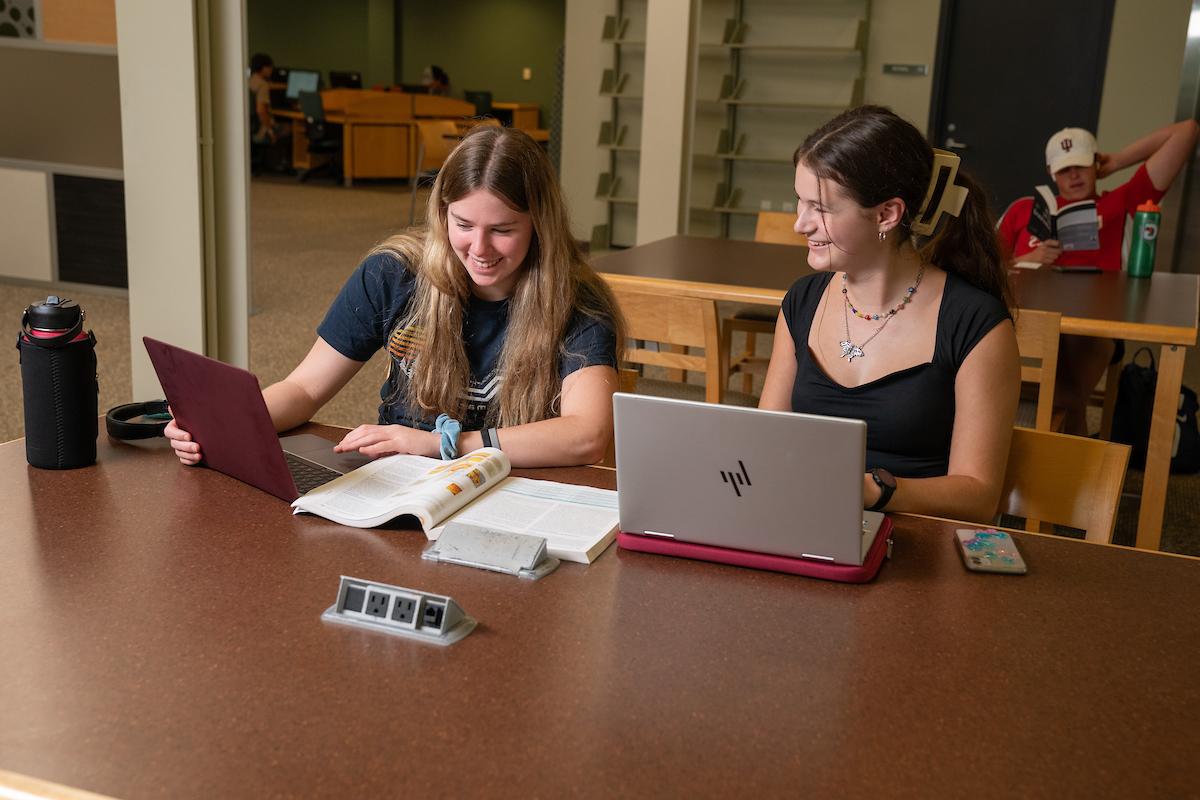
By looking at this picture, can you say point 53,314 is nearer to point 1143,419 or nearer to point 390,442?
point 390,442

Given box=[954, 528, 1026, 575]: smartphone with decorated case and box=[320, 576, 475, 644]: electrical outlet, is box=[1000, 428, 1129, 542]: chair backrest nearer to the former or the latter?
box=[954, 528, 1026, 575]: smartphone with decorated case

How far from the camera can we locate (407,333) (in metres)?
1.83

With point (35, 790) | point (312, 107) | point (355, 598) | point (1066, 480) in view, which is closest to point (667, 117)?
point (1066, 480)

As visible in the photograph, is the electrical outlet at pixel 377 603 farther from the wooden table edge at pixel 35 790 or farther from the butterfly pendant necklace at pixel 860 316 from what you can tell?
the butterfly pendant necklace at pixel 860 316

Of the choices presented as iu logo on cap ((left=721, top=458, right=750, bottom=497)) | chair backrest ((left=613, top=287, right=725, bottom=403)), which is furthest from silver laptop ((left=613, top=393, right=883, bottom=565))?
chair backrest ((left=613, top=287, right=725, bottom=403))

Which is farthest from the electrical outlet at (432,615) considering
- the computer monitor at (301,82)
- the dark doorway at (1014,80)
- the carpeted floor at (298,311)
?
the computer monitor at (301,82)

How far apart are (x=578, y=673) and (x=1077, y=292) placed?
2.59 metres

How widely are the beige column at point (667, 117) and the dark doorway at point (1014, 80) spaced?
259cm

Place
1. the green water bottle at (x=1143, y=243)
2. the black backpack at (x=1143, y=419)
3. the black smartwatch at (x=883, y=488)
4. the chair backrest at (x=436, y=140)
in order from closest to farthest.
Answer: the black smartwatch at (x=883, y=488) → the green water bottle at (x=1143, y=243) → the black backpack at (x=1143, y=419) → the chair backrest at (x=436, y=140)

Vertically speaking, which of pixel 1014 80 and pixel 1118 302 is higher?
pixel 1014 80

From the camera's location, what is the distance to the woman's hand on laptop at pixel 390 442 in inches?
62.9

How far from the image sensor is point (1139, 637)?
1.14 m

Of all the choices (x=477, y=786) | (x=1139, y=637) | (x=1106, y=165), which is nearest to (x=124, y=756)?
(x=477, y=786)

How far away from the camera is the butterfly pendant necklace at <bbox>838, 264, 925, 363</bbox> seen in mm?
1809
